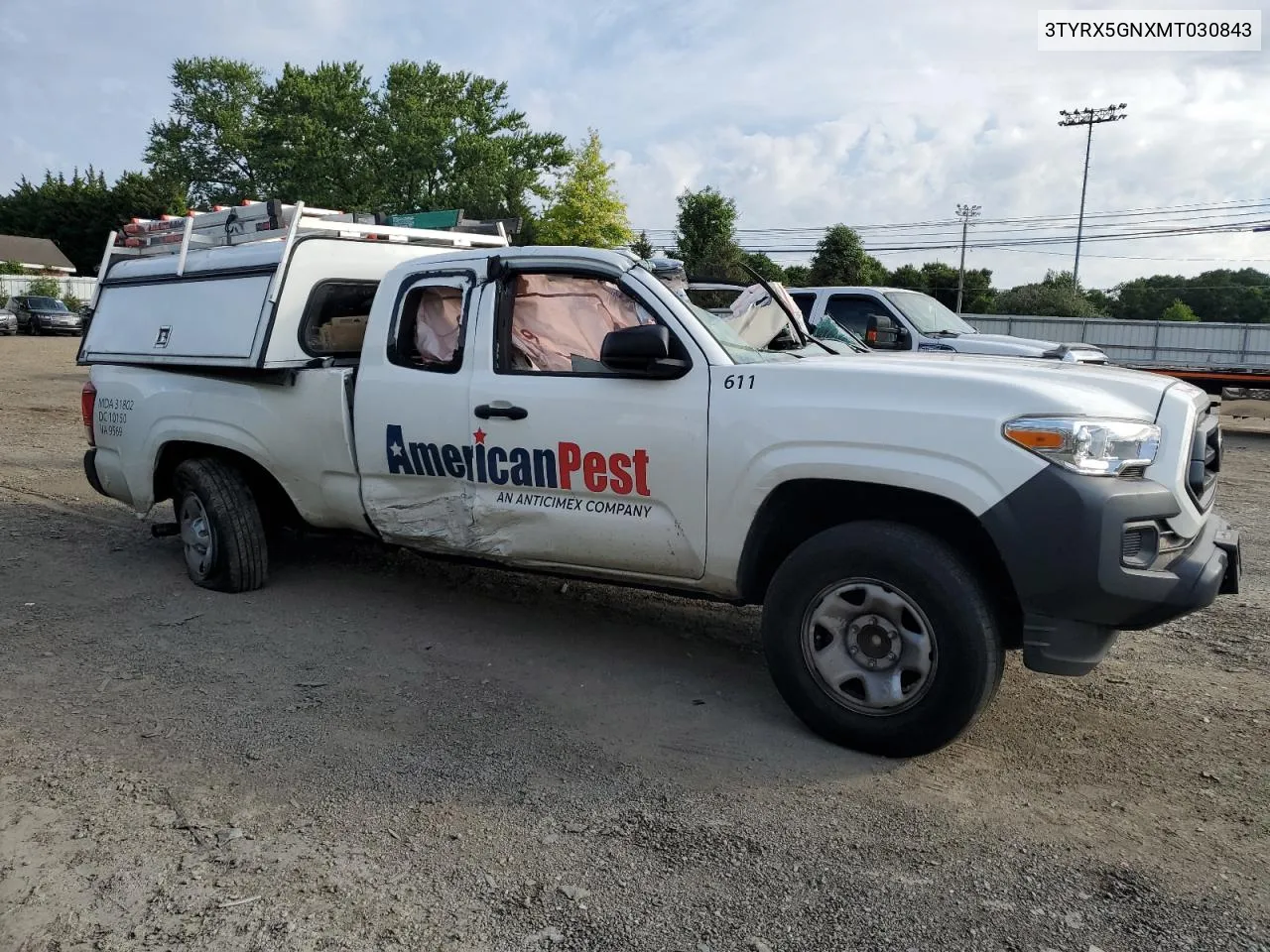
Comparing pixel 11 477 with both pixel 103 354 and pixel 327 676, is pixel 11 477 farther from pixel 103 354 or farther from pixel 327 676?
pixel 327 676

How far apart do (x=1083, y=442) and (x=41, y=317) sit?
40.1 meters

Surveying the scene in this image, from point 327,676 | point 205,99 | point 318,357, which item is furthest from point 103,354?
point 205,99

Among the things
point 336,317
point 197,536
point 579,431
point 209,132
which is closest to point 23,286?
point 209,132

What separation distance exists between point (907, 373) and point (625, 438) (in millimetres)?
1190

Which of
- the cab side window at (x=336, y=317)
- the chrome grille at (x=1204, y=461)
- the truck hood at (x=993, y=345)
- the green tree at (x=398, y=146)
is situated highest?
the green tree at (x=398, y=146)

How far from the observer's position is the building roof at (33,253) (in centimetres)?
6438

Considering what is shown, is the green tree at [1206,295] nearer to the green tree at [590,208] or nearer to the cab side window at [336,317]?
the green tree at [590,208]

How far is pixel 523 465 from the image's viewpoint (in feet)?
14.8

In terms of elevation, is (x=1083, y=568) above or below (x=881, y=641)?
above

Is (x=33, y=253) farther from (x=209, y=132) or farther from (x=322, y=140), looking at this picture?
(x=322, y=140)

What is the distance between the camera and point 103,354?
21.0ft

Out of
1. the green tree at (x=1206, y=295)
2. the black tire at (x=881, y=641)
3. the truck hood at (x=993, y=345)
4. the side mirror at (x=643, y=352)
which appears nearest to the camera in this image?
the black tire at (x=881, y=641)

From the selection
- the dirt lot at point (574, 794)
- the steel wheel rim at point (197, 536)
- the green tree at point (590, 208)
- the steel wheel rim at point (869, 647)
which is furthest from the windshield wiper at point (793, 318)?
the green tree at point (590, 208)

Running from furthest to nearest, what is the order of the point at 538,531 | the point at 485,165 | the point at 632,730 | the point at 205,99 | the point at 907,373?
the point at 205,99 → the point at 485,165 → the point at 538,531 → the point at 632,730 → the point at 907,373
